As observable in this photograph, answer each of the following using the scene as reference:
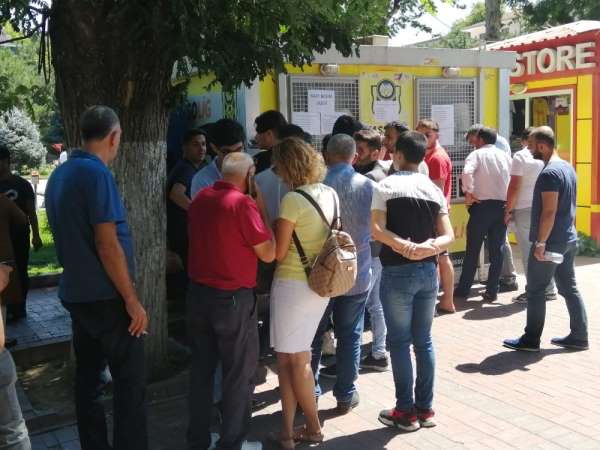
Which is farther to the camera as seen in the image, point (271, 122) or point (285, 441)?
point (271, 122)

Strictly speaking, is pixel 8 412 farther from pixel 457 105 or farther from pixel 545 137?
pixel 457 105

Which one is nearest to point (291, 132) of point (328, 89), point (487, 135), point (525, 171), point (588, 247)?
point (328, 89)

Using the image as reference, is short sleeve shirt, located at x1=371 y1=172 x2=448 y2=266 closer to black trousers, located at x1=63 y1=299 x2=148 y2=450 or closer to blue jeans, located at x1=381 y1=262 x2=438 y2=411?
blue jeans, located at x1=381 y1=262 x2=438 y2=411

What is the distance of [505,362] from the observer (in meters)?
5.50

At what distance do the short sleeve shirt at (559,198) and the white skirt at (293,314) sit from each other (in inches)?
94.2

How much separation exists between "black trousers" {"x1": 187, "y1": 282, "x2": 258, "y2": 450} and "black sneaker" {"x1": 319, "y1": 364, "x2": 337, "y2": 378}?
145cm

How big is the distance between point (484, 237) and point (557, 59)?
494cm

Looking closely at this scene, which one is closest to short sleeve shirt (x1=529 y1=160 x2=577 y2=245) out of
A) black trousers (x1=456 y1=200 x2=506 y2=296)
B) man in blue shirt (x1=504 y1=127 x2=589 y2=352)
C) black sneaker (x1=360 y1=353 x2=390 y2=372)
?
man in blue shirt (x1=504 y1=127 x2=589 y2=352)

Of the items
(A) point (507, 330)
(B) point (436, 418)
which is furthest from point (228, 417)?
(A) point (507, 330)

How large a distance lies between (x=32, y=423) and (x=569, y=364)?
157 inches

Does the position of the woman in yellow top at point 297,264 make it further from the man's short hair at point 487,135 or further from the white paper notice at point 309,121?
the man's short hair at point 487,135

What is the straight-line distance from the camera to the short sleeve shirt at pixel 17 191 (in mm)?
7109

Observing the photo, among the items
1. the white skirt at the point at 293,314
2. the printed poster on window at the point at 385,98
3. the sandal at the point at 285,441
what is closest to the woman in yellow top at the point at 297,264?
the white skirt at the point at 293,314

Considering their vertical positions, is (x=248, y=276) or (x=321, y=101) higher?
(x=321, y=101)
